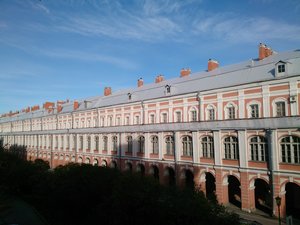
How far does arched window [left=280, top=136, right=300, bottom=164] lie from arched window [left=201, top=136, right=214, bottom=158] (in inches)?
268

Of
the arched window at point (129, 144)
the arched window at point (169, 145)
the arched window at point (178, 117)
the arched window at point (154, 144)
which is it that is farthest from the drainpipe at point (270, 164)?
the arched window at point (129, 144)

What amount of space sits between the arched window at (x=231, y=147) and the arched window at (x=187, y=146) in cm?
A: 431

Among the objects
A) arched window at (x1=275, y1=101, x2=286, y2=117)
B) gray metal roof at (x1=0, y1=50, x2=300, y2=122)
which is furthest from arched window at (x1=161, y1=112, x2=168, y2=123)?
arched window at (x1=275, y1=101, x2=286, y2=117)

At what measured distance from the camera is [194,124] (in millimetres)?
28547

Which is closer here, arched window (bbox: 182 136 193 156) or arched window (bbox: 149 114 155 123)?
arched window (bbox: 182 136 193 156)

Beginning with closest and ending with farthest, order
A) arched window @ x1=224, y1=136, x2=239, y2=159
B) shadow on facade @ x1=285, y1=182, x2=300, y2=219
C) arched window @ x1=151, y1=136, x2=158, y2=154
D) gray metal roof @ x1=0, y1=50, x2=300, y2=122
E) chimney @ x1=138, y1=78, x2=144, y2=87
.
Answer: shadow on facade @ x1=285, y1=182, x2=300, y2=219 < arched window @ x1=224, y1=136, x2=239, y2=159 < gray metal roof @ x1=0, y1=50, x2=300, y2=122 < arched window @ x1=151, y1=136, x2=158, y2=154 < chimney @ x1=138, y1=78, x2=144, y2=87

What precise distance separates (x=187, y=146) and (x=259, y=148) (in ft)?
26.8

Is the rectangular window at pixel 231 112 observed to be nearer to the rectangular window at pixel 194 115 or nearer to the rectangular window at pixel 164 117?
the rectangular window at pixel 194 115

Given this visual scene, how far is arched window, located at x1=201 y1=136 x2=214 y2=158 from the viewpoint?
88.6ft

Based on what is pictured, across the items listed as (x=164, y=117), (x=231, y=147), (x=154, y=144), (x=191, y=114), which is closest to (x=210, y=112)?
(x=191, y=114)

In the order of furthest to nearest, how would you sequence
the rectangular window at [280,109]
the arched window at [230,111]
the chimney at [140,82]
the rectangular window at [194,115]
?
the chimney at [140,82]
the rectangular window at [194,115]
the arched window at [230,111]
the rectangular window at [280,109]

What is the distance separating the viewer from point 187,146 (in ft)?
96.6

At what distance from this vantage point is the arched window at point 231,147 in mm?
25125

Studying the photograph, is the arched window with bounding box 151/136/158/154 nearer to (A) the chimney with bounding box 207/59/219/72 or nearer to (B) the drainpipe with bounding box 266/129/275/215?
(A) the chimney with bounding box 207/59/219/72
